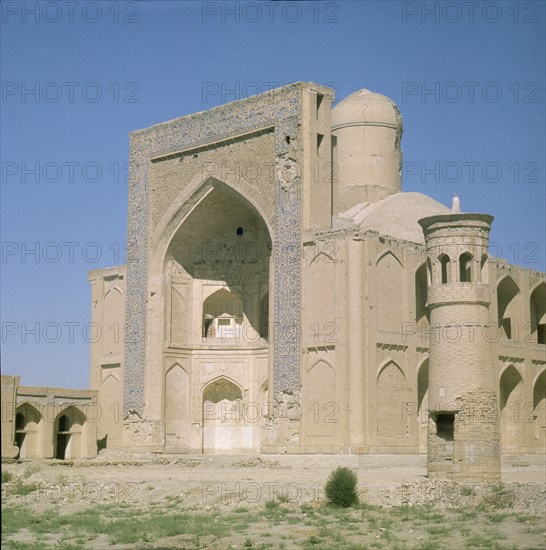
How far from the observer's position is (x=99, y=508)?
16016mm

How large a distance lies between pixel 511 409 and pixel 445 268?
11.1 meters

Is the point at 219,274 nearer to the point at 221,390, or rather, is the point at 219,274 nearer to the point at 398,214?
the point at 221,390

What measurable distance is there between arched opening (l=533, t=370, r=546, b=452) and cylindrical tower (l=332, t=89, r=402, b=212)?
7871 millimetres

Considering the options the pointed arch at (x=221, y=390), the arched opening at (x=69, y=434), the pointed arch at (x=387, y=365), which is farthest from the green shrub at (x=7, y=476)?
the pointed arch at (x=221, y=390)

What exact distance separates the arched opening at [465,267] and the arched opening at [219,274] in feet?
36.8

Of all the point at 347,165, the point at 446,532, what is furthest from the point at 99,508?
the point at 347,165

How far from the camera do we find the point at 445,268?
18.2 m

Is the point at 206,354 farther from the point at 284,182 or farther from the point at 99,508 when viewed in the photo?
the point at 99,508

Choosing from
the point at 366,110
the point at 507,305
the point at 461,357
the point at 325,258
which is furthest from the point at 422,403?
the point at 366,110

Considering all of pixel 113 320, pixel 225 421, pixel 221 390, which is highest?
pixel 113 320

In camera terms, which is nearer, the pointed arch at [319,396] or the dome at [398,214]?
the pointed arch at [319,396]

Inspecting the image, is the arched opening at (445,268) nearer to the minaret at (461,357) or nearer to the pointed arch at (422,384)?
the minaret at (461,357)

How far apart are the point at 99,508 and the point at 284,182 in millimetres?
11523

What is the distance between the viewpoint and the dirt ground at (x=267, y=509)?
38.8 ft
